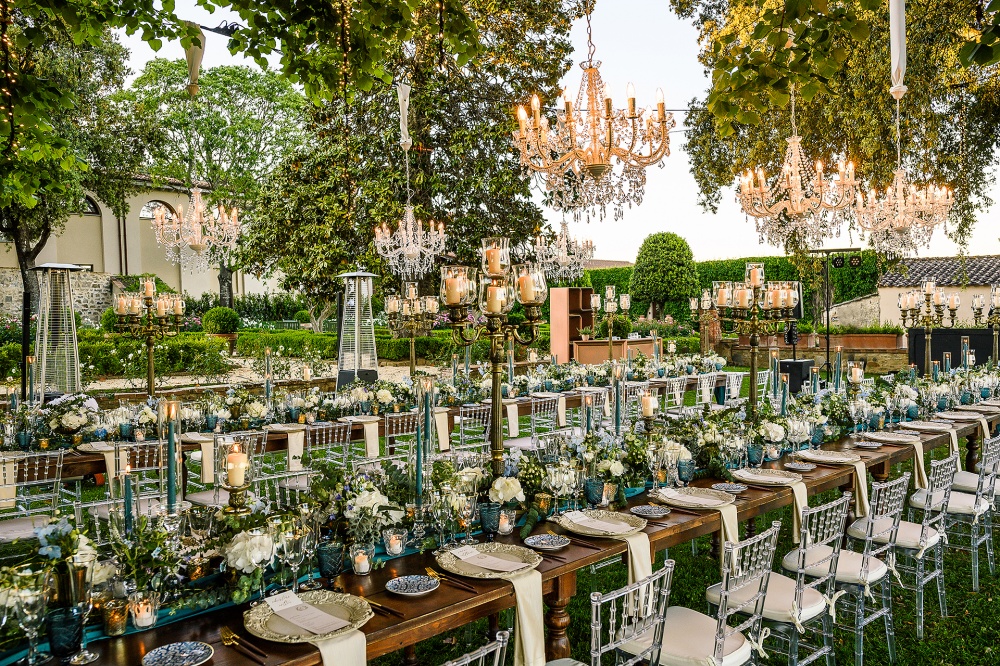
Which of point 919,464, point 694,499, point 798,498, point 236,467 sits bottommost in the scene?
point 919,464

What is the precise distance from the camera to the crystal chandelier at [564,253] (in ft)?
37.7

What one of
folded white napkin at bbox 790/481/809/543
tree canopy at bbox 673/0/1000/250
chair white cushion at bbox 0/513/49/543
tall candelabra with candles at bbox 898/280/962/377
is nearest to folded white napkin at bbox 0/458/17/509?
chair white cushion at bbox 0/513/49/543

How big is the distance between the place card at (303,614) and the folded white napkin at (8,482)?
2.81m

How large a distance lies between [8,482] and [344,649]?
391cm

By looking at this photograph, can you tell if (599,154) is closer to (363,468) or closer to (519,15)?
(363,468)

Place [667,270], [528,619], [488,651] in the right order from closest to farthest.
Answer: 1. [488,651]
2. [528,619]
3. [667,270]

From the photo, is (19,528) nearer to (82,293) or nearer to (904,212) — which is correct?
(904,212)

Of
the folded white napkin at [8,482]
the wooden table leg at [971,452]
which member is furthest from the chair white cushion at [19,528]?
the wooden table leg at [971,452]

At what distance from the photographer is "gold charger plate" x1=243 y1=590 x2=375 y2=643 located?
7.02ft

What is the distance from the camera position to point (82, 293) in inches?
936

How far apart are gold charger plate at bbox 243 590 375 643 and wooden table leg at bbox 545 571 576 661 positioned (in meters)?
0.87

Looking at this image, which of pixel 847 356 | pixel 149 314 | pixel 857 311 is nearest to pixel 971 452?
pixel 149 314

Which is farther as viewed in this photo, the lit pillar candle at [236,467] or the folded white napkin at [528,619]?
the folded white napkin at [528,619]

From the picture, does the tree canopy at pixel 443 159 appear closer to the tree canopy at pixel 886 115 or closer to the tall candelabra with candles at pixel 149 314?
the tree canopy at pixel 886 115
